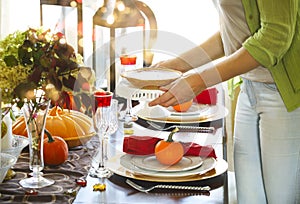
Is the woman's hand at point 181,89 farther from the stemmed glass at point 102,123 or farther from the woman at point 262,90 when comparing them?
the stemmed glass at point 102,123

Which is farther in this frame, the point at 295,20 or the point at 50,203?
the point at 295,20

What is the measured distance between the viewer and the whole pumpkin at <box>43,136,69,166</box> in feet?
5.31

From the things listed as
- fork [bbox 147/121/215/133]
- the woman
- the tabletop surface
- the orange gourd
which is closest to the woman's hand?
the woman

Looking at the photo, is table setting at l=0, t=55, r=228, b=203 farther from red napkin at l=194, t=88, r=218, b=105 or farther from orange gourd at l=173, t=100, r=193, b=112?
red napkin at l=194, t=88, r=218, b=105

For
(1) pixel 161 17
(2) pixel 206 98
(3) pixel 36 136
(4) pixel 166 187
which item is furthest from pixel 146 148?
(1) pixel 161 17

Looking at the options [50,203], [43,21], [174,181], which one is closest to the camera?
[50,203]

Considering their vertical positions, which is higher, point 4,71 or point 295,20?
point 295,20

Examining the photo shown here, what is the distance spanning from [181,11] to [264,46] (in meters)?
1.82

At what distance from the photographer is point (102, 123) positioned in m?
1.58

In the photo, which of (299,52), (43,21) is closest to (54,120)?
(299,52)

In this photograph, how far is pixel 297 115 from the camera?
5.65 feet

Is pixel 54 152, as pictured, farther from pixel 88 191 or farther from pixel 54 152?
pixel 88 191

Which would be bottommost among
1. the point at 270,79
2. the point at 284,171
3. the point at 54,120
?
the point at 284,171

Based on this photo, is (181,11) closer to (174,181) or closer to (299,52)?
(299,52)
